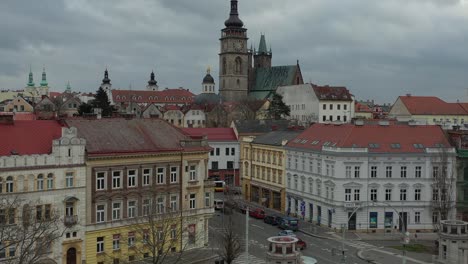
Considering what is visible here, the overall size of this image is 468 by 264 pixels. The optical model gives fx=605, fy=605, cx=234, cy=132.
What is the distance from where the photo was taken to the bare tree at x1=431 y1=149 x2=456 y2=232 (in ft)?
201

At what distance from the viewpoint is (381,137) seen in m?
66.0

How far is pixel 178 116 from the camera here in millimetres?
153000

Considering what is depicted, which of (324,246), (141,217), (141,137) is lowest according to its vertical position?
(324,246)

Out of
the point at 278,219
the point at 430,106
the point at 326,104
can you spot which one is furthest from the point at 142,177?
the point at 430,106

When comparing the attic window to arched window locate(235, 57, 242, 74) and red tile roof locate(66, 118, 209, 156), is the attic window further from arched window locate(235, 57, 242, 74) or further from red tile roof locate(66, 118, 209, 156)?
arched window locate(235, 57, 242, 74)

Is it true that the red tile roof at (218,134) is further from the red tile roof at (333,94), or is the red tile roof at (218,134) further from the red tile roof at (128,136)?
the red tile roof at (333,94)

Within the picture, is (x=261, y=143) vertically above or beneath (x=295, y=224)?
above

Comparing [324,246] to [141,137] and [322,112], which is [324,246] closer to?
[141,137]

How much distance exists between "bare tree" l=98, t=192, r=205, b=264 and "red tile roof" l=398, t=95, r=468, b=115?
299 ft

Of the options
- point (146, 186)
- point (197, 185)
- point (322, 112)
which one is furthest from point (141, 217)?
point (322, 112)

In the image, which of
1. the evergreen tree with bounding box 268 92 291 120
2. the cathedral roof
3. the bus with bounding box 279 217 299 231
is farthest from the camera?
the cathedral roof

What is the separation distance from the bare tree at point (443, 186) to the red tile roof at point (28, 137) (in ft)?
124

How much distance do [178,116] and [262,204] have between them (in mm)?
76519

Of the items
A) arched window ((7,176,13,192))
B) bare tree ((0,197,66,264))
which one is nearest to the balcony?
bare tree ((0,197,66,264))
